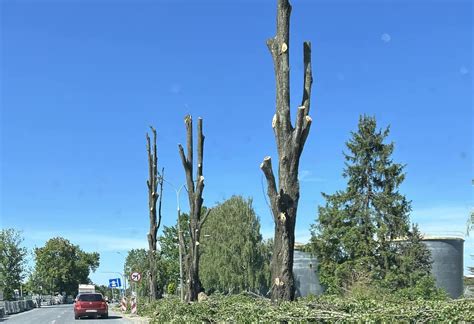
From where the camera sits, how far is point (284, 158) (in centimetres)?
980

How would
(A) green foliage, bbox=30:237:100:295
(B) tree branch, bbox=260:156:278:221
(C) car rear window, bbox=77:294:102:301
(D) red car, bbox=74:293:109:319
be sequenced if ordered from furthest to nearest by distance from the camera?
(A) green foliage, bbox=30:237:100:295 → (C) car rear window, bbox=77:294:102:301 → (D) red car, bbox=74:293:109:319 → (B) tree branch, bbox=260:156:278:221

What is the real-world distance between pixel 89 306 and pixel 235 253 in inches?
930

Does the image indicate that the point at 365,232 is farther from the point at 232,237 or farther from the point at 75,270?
the point at 75,270

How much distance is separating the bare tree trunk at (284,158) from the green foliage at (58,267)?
108925mm

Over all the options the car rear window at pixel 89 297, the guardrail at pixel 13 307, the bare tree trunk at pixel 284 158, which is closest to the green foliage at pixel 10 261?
the guardrail at pixel 13 307

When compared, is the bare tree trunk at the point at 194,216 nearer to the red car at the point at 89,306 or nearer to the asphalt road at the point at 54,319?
the asphalt road at the point at 54,319

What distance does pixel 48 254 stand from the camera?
116 m

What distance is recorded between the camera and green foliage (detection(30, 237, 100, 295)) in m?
114

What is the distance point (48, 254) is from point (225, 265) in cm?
7324

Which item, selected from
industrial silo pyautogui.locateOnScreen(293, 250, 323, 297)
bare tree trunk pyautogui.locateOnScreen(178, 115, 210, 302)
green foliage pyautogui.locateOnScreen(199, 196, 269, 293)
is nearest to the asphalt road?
bare tree trunk pyautogui.locateOnScreen(178, 115, 210, 302)

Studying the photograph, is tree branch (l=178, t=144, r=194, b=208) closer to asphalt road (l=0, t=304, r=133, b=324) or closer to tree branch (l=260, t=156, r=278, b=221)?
asphalt road (l=0, t=304, r=133, b=324)

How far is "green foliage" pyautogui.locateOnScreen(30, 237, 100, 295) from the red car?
270ft

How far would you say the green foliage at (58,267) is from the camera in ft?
374

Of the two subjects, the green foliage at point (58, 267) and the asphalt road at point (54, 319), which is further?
the green foliage at point (58, 267)
